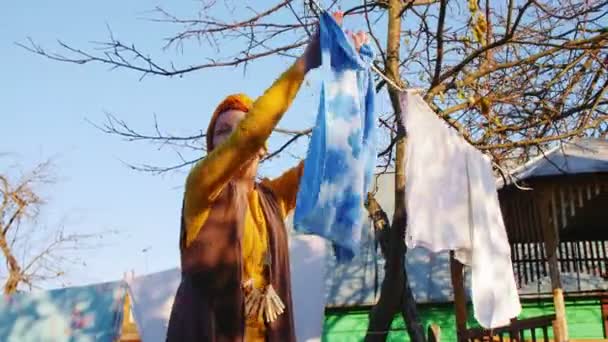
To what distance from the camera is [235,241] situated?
87.8 inches

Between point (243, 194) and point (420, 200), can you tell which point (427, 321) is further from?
point (243, 194)

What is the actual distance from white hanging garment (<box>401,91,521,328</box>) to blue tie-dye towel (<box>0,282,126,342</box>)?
13.3 feet

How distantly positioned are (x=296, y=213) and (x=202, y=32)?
207 inches

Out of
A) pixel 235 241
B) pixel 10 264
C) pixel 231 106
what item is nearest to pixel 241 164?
pixel 235 241

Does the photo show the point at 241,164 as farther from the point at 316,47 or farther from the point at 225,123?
the point at 316,47

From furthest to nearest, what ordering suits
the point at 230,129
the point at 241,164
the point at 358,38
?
the point at 358,38 < the point at 230,129 < the point at 241,164

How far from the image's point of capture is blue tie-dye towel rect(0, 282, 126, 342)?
→ 789 centimetres

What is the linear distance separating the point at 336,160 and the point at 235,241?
558mm

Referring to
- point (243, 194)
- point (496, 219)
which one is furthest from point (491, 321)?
point (243, 194)

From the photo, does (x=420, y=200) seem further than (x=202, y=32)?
No

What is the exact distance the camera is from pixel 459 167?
194 inches

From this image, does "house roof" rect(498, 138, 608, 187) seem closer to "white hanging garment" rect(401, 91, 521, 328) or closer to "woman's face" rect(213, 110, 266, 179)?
"white hanging garment" rect(401, 91, 521, 328)

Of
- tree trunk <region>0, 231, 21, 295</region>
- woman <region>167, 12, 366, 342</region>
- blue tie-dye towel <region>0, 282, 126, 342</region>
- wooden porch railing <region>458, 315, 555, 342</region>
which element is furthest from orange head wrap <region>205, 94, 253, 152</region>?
tree trunk <region>0, 231, 21, 295</region>

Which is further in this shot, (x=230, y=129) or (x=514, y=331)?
(x=514, y=331)
